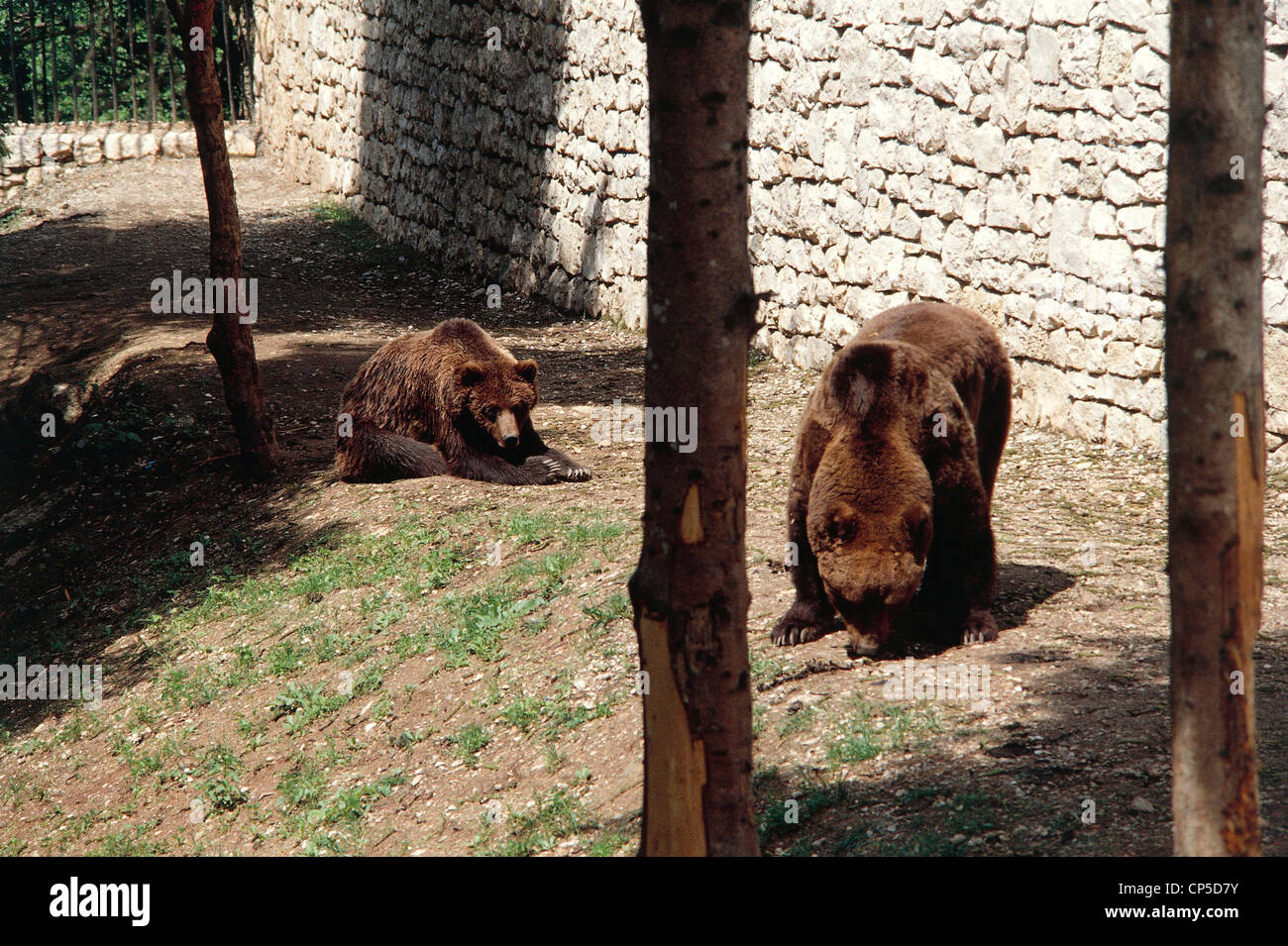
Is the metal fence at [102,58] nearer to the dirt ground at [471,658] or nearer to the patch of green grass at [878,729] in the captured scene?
the dirt ground at [471,658]

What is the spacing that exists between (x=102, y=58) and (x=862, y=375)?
19.3m

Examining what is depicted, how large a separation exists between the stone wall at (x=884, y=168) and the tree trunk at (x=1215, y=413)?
18.6ft

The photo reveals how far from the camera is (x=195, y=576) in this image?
802 centimetres

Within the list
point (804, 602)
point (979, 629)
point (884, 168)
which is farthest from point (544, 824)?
point (884, 168)

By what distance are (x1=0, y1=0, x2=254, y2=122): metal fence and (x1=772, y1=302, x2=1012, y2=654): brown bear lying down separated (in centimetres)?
1697

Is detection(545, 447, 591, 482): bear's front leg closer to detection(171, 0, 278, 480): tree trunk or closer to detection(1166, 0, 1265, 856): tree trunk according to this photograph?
detection(171, 0, 278, 480): tree trunk

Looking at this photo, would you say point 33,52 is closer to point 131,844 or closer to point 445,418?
point 445,418

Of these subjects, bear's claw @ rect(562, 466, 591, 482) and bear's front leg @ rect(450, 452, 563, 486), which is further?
bear's claw @ rect(562, 466, 591, 482)

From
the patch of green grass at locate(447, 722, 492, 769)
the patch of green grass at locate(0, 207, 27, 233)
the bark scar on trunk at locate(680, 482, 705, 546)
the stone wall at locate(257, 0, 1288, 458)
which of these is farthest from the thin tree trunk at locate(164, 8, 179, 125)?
the bark scar on trunk at locate(680, 482, 705, 546)

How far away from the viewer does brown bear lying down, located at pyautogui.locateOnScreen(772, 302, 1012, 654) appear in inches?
195

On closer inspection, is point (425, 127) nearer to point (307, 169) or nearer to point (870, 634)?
point (307, 169)

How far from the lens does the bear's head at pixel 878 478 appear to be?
494cm

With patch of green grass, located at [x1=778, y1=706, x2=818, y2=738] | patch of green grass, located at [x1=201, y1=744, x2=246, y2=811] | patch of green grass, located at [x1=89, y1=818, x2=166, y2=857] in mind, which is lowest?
patch of green grass, located at [x1=89, y1=818, x2=166, y2=857]

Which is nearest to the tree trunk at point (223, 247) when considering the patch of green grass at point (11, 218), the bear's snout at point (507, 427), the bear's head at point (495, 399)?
the bear's head at point (495, 399)
